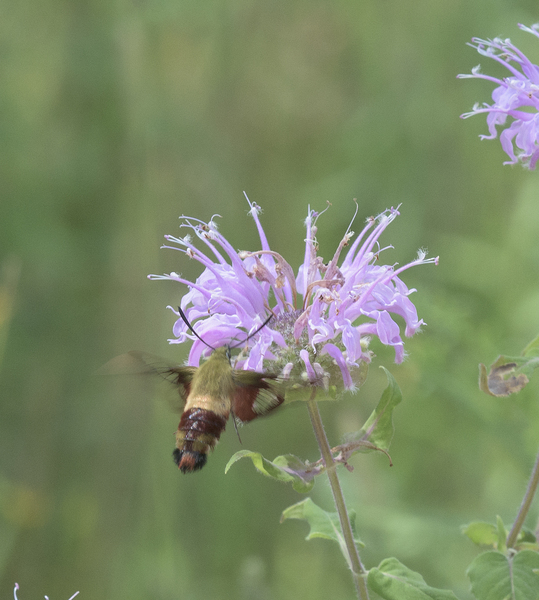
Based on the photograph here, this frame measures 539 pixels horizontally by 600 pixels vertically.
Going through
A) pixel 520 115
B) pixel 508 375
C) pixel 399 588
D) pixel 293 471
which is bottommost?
pixel 399 588

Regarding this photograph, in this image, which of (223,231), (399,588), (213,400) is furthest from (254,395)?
(223,231)

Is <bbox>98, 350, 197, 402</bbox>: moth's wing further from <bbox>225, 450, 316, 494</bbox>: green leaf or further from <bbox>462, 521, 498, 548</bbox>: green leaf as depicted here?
<bbox>462, 521, 498, 548</bbox>: green leaf

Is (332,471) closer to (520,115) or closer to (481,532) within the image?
(481,532)

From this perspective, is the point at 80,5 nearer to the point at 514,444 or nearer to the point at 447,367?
the point at 447,367

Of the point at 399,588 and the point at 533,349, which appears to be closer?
the point at 399,588

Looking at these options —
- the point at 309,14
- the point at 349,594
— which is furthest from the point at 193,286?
the point at 309,14

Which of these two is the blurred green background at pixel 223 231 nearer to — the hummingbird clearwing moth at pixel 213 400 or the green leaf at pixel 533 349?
the green leaf at pixel 533 349
